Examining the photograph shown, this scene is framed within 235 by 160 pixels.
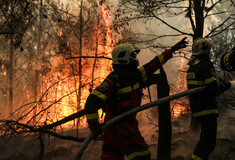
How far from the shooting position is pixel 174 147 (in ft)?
15.4

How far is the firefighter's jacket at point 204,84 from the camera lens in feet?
9.18

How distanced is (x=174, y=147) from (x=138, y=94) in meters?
2.71

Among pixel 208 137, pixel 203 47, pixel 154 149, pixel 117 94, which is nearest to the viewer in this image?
pixel 117 94

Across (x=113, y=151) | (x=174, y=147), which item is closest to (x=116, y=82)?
(x=113, y=151)

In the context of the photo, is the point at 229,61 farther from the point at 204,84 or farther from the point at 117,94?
the point at 117,94

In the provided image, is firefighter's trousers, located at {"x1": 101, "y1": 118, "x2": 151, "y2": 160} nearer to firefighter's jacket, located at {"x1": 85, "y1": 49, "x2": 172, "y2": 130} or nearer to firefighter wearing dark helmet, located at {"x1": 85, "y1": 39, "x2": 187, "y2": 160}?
firefighter wearing dark helmet, located at {"x1": 85, "y1": 39, "x2": 187, "y2": 160}

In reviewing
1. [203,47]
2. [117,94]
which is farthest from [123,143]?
[203,47]

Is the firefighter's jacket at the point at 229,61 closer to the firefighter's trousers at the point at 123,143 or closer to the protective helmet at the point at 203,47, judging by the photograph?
the protective helmet at the point at 203,47

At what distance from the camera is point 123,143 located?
254 centimetres

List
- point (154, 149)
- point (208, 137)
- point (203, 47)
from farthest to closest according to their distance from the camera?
1. point (154, 149)
2. point (203, 47)
3. point (208, 137)

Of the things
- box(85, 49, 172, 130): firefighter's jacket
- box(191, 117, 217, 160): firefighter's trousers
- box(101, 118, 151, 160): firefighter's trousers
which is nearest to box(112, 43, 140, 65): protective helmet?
box(85, 49, 172, 130): firefighter's jacket

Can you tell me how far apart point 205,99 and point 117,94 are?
58.4 inches

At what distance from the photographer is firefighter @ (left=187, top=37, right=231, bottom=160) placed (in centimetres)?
286

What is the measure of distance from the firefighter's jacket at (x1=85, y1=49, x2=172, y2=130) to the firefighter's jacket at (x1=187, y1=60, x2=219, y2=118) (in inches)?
23.4
